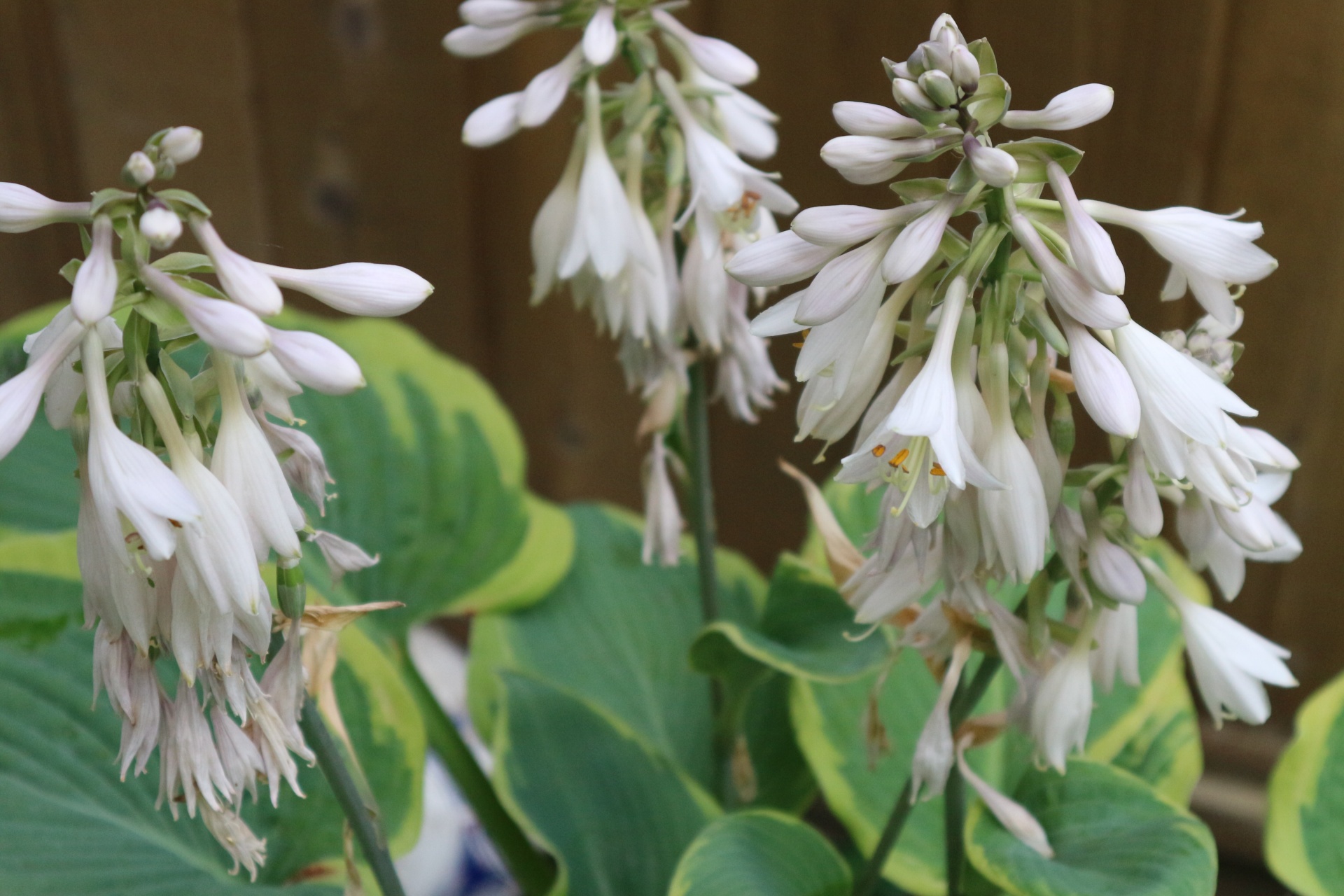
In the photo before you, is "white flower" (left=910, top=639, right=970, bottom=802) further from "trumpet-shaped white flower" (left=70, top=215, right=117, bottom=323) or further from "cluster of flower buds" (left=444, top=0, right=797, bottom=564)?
"trumpet-shaped white flower" (left=70, top=215, right=117, bottom=323)

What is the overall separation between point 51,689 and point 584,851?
47cm

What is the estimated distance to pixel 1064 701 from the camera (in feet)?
2.10

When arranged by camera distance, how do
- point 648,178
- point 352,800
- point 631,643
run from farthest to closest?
point 631,643 < point 648,178 < point 352,800

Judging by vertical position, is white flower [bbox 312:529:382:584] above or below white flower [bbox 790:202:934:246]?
below

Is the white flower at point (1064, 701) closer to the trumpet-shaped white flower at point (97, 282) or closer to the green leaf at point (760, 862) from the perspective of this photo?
the green leaf at point (760, 862)

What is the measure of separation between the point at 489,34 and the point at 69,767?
2.12 feet

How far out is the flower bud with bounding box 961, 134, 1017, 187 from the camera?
48 centimetres

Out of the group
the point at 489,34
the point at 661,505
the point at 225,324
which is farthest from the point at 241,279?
the point at 661,505

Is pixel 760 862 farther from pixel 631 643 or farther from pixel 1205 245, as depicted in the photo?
pixel 1205 245

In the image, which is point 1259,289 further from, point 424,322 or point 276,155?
point 276,155

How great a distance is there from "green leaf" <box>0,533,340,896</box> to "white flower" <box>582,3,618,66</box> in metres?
0.55

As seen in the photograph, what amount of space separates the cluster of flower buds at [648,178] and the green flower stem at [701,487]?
2.2 inches

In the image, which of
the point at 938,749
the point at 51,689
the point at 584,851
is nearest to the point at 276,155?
the point at 51,689

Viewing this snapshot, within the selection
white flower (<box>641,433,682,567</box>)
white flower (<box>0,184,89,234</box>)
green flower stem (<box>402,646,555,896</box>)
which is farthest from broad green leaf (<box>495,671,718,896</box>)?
white flower (<box>0,184,89,234</box>)
